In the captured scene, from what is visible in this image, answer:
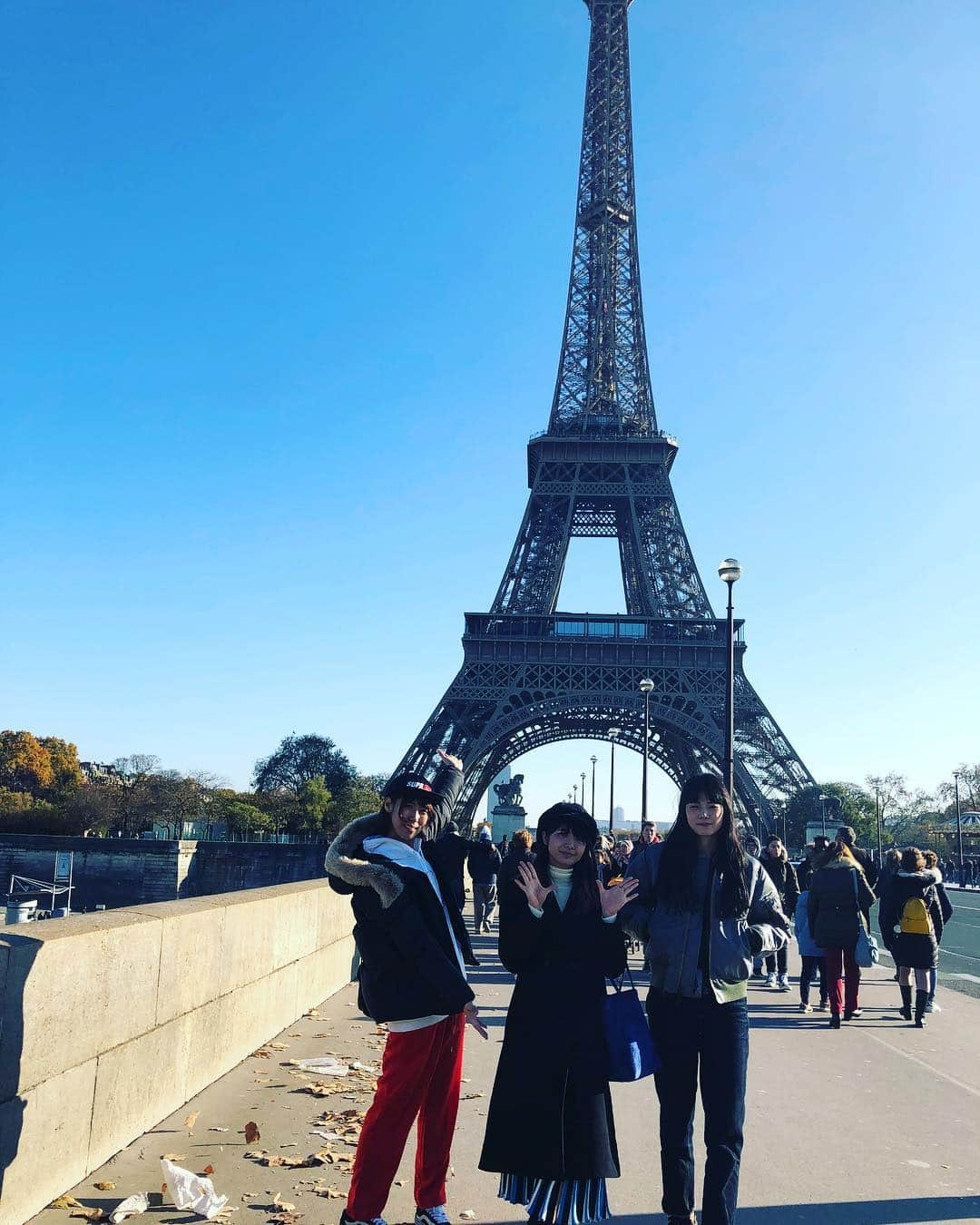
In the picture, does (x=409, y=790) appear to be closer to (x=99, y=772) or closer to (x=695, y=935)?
(x=695, y=935)

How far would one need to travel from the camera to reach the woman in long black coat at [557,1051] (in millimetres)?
4246

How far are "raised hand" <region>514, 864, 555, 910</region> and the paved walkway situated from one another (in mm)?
645

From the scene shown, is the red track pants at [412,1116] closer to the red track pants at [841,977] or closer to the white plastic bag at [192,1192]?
the white plastic bag at [192,1192]

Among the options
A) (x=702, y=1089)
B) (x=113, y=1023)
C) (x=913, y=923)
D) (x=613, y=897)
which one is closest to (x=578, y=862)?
(x=613, y=897)

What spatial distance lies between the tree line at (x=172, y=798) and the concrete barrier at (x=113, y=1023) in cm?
5924

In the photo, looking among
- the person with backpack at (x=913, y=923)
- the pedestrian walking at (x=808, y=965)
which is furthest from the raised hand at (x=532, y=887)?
the pedestrian walking at (x=808, y=965)

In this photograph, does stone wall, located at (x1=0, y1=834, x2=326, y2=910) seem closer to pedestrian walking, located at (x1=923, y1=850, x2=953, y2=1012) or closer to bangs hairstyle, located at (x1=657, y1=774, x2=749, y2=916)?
pedestrian walking, located at (x1=923, y1=850, x2=953, y2=1012)

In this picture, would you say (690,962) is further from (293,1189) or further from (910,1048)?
(910,1048)

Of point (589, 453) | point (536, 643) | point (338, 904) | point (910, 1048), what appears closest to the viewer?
point (910, 1048)

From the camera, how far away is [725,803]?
5070 mm

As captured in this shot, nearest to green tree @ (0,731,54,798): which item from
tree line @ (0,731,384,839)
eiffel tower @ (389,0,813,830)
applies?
tree line @ (0,731,384,839)

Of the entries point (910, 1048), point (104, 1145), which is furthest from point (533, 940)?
point (910, 1048)

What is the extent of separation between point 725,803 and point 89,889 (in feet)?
207

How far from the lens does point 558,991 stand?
4.35m
